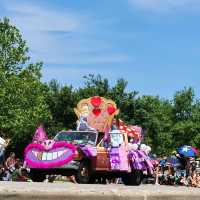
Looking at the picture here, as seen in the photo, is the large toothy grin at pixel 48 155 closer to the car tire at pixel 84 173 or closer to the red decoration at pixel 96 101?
the car tire at pixel 84 173

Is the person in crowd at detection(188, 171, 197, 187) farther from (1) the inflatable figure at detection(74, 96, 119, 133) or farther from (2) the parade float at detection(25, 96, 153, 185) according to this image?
(1) the inflatable figure at detection(74, 96, 119, 133)

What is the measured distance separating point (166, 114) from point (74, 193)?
242ft

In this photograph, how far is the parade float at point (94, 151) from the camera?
52.3 feet

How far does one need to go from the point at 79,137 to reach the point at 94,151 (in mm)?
735

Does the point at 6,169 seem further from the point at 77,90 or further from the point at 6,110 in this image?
the point at 77,90

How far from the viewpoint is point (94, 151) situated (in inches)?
645

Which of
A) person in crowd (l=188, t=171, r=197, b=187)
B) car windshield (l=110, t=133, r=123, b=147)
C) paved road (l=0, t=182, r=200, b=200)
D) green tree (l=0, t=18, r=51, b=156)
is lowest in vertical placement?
paved road (l=0, t=182, r=200, b=200)

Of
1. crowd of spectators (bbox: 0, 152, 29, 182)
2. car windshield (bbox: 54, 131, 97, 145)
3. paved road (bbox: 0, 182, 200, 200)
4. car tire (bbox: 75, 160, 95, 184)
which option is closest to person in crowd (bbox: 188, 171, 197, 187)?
car windshield (bbox: 54, 131, 97, 145)

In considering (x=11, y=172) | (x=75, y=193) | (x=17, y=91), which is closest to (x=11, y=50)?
(x=17, y=91)

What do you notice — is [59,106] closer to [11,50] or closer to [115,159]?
[11,50]

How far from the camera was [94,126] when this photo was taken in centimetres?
1859

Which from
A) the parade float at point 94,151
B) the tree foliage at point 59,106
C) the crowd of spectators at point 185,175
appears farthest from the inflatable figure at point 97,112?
the tree foliage at point 59,106

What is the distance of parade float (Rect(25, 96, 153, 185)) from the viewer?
52.3ft

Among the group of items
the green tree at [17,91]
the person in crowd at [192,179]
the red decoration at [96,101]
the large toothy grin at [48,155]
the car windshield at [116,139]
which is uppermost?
the green tree at [17,91]
